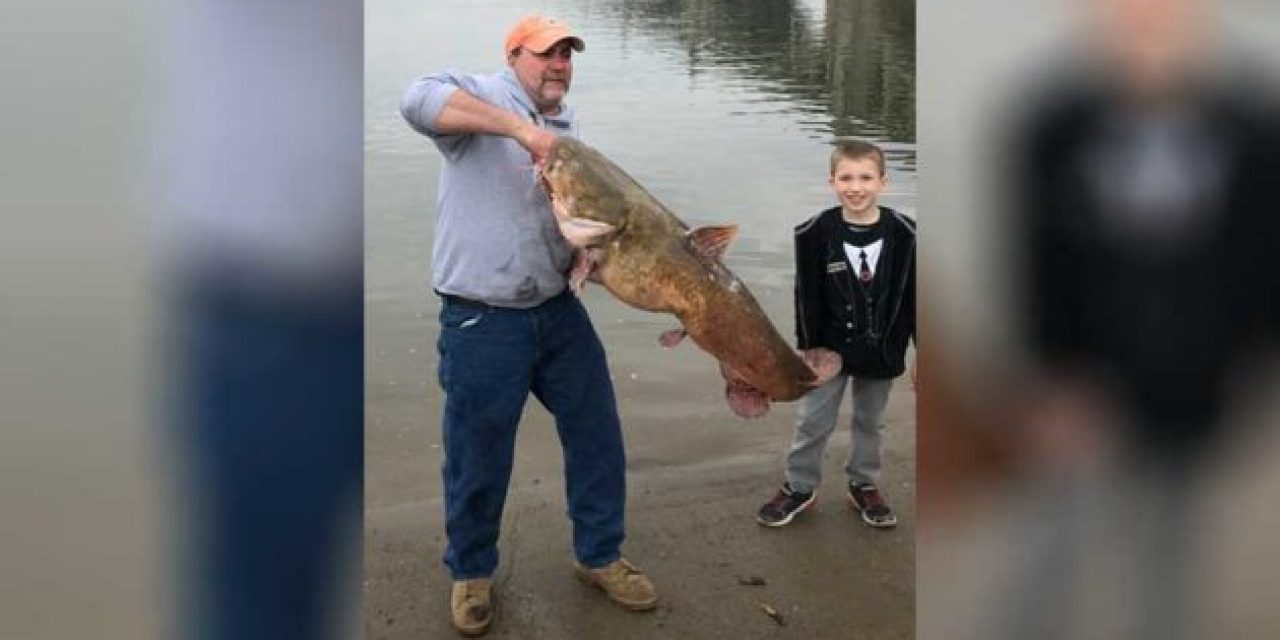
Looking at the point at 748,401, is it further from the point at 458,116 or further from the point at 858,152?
the point at 458,116

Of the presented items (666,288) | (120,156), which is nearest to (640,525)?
(666,288)

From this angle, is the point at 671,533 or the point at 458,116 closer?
the point at 458,116

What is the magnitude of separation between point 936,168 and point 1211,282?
0.39 metres

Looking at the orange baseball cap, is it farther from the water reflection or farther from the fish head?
the water reflection

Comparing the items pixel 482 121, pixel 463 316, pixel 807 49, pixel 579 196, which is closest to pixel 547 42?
pixel 482 121

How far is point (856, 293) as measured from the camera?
3.79 metres

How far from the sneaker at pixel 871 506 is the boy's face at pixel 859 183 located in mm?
1147

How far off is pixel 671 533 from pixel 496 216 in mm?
1545

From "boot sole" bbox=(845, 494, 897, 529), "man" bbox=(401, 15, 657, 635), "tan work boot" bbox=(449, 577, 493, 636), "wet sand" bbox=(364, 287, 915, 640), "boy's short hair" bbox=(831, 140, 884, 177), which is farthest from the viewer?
"boot sole" bbox=(845, 494, 897, 529)

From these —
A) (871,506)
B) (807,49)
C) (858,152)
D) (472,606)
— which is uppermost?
(807,49)

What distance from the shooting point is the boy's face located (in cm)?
373

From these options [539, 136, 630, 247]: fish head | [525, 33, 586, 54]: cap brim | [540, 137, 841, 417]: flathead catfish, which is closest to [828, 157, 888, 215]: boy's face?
[540, 137, 841, 417]: flathead catfish

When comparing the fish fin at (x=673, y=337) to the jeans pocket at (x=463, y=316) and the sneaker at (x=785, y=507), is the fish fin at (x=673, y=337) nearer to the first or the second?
the jeans pocket at (x=463, y=316)

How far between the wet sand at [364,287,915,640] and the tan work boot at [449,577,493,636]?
0.27 feet
